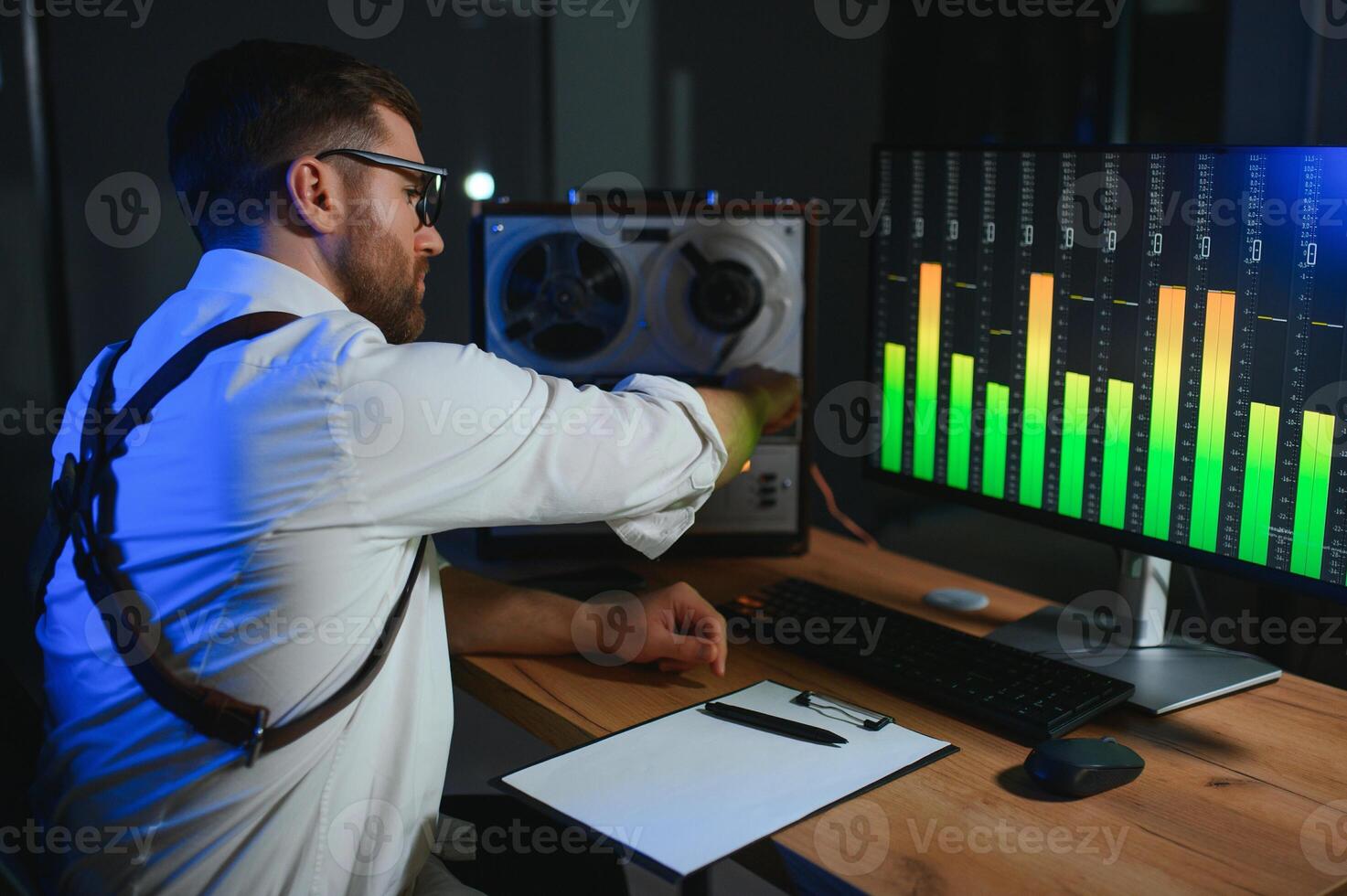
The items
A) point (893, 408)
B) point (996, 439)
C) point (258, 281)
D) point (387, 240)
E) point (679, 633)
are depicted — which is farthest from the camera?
point (893, 408)

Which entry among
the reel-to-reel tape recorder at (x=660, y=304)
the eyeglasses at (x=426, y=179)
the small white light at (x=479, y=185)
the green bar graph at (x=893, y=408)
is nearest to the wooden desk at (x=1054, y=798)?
the green bar graph at (x=893, y=408)

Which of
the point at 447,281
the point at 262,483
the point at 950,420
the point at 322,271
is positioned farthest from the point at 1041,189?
the point at 447,281

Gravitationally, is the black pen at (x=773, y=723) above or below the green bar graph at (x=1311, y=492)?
below

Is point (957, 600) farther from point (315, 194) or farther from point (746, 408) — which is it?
point (315, 194)

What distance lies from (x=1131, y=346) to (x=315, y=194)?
0.88 meters

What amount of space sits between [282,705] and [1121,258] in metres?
0.98

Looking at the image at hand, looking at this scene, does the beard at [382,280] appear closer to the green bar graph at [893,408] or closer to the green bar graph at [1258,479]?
the green bar graph at [893,408]

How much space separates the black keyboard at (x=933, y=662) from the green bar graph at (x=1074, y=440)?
0.21 metres

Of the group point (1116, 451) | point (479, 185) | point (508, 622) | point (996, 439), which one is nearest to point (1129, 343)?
point (1116, 451)

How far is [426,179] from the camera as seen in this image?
1303mm

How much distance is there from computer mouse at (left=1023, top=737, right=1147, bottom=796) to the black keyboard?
66mm

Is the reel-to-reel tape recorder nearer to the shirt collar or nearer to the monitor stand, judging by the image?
the monitor stand

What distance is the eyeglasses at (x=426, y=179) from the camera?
1.22m

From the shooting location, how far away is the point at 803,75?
2.22 meters
